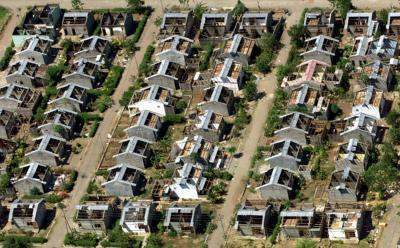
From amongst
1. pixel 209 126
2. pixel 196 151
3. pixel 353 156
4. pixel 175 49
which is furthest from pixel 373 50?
pixel 196 151

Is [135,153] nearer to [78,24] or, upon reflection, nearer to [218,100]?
[218,100]

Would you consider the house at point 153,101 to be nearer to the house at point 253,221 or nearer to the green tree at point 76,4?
the house at point 253,221

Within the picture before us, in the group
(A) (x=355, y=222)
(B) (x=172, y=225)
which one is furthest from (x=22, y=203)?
(A) (x=355, y=222)

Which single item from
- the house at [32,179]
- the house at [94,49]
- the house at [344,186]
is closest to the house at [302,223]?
the house at [344,186]

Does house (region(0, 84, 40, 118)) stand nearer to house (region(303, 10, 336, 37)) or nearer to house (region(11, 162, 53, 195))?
house (region(11, 162, 53, 195))

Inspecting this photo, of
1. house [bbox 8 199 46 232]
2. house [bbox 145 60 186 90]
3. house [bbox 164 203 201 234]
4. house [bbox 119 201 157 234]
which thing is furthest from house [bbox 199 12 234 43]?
house [bbox 8 199 46 232]

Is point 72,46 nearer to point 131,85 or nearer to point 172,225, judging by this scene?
point 131,85
